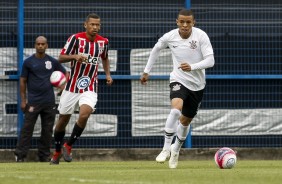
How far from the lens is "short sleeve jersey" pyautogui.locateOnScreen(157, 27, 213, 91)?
13.3 metres

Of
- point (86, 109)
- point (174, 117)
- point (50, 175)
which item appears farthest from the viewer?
point (86, 109)

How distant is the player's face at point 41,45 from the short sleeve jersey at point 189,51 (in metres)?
3.74

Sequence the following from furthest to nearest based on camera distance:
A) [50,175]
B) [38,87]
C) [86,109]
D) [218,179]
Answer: [38,87]
[86,109]
[50,175]
[218,179]

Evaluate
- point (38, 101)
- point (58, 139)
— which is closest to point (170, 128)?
point (58, 139)

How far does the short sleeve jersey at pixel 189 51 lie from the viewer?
13.3 m

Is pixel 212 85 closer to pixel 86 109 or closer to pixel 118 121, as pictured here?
pixel 118 121

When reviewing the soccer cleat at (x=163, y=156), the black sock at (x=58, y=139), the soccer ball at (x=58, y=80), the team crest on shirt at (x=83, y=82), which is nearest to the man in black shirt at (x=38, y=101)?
the soccer ball at (x=58, y=80)

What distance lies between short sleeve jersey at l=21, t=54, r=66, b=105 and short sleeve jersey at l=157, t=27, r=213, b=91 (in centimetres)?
408

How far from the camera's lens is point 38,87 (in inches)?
679

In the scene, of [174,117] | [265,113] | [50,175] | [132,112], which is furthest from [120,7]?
[50,175]

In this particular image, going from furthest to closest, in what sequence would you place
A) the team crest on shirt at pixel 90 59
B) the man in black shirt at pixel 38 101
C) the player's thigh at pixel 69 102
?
the man in black shirt at pixel 38 101
the player's thigh at pixel 69 102
the team crest on shirt at pixel 90 59

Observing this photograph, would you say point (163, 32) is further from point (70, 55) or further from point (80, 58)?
point (80, 58)

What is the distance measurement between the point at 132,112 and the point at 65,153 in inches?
123

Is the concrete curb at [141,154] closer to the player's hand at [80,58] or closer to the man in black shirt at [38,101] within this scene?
the man in black shirt at [38,101]
